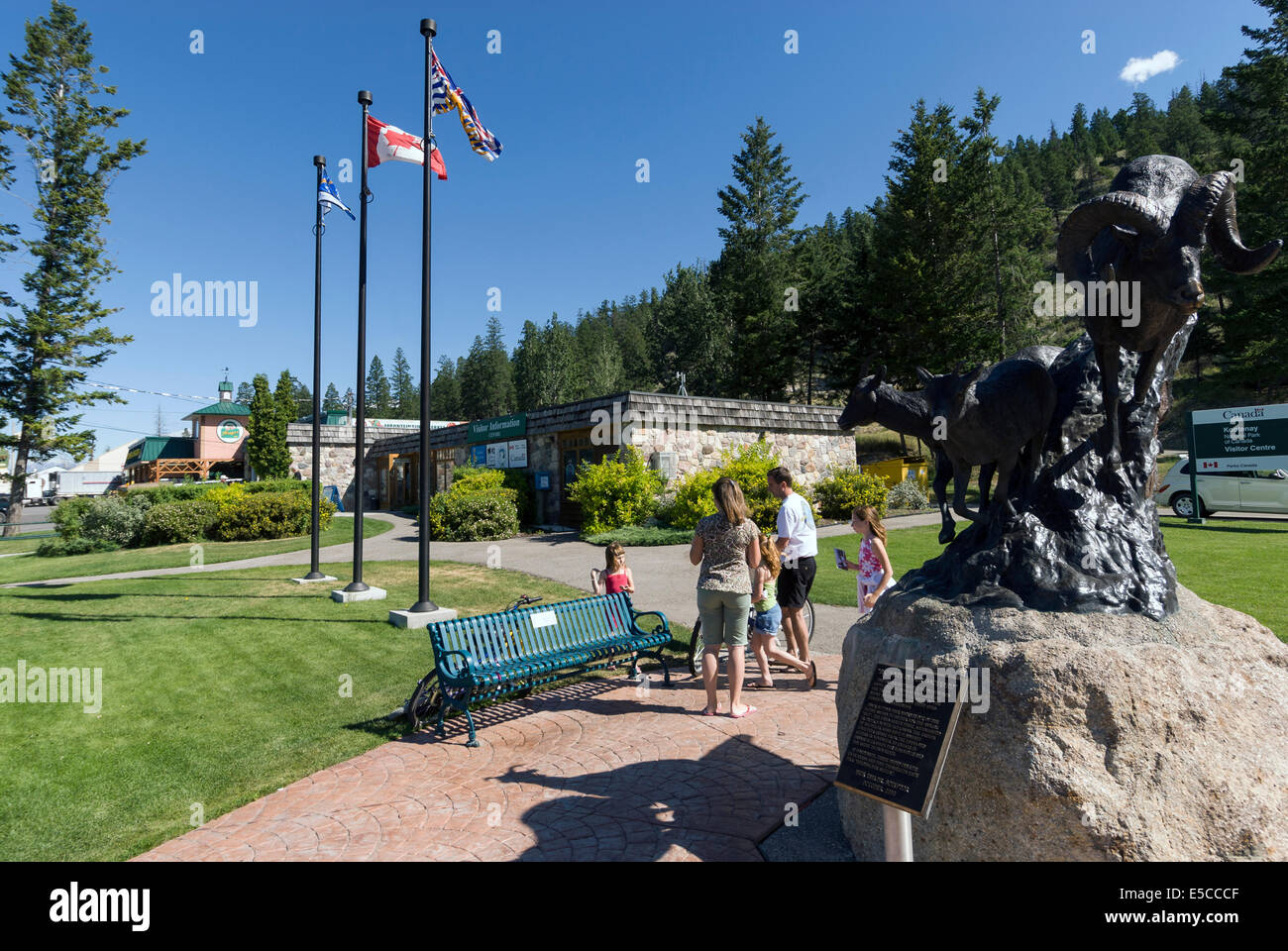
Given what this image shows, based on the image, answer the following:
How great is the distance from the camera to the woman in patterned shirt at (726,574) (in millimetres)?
5543

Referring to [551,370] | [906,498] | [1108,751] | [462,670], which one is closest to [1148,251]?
[1108,751]

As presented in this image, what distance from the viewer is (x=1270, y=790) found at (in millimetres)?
2988

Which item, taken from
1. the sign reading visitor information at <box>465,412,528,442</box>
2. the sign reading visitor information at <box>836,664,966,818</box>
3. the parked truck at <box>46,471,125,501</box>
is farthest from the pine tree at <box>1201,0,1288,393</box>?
the parked truck at <box>46,471,125,501</box>

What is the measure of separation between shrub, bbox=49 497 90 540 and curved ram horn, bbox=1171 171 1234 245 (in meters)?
26.6

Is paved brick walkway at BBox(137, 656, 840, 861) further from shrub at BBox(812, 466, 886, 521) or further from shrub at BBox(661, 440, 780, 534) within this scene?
shrub at BBox(812, 466, 886, 521)

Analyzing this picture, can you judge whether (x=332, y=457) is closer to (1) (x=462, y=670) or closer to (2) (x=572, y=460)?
(2) (x=572, y=460)

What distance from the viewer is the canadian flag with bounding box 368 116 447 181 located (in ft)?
30.6

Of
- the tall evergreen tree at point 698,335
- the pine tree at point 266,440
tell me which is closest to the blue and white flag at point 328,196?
the pine tree at point 266,440

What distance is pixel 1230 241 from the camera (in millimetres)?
3498

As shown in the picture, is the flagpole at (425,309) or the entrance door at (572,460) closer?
the flagpole at (425,309)

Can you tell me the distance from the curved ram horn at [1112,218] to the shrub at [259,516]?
21.2 metres

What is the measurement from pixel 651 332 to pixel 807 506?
4261 cm

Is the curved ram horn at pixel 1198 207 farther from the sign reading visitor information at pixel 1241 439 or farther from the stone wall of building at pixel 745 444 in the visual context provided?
the sign reading visitor information at pixel 1241 439
